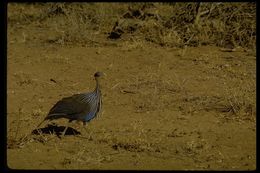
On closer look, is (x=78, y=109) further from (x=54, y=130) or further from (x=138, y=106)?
(x=138, y=106)

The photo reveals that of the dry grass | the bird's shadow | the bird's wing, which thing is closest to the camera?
the bird's wing

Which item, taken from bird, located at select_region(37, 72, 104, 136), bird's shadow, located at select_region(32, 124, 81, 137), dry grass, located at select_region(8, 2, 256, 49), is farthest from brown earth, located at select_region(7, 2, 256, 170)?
dry grass, located at select_region(8, 2, 256, 49)

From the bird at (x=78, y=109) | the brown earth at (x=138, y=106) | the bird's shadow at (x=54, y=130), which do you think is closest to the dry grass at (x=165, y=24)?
the brown earth at (x=138, y=106)

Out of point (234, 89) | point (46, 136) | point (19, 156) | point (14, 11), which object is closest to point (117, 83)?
point (234, 89)

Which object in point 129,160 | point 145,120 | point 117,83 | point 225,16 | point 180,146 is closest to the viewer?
point 129,160

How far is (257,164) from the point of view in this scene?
436cm

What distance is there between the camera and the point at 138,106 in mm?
6289

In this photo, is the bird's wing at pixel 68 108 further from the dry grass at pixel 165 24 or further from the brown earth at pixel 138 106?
the dry grass at pixel 165 24

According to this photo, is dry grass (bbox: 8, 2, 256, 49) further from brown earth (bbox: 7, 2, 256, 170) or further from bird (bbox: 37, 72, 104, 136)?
bird (bbox: 37, 72, 104, 136)

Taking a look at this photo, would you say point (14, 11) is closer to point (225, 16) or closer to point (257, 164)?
point (225, 16)

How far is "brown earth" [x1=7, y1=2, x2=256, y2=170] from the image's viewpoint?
4.78 m

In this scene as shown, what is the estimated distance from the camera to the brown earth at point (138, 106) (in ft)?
15.7
